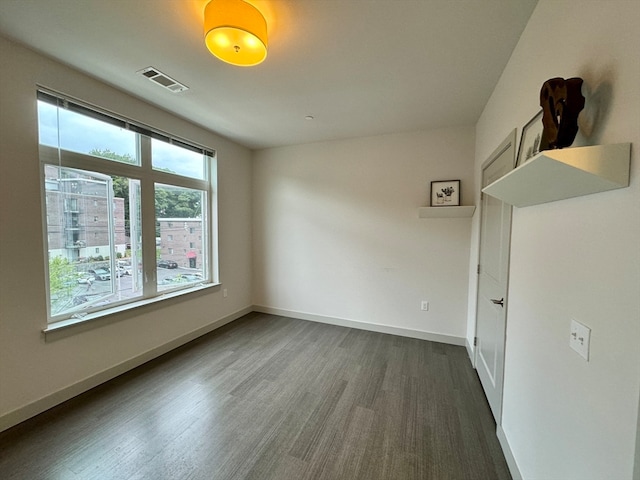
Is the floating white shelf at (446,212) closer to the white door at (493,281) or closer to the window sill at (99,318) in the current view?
the white door at (493,281)

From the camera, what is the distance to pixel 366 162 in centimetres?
363

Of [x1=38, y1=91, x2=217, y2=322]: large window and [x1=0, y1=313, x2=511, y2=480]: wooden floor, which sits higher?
[x1=38, y1=91, x2=217, y2=322]: large window

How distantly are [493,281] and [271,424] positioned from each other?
209cm

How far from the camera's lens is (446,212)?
3109mm

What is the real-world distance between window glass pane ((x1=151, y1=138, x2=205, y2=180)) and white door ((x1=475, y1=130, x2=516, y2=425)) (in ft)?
11.0

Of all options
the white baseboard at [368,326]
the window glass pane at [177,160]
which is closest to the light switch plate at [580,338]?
the white baseboard at [368,326]

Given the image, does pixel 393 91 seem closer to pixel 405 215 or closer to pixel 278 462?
pixel 405 215

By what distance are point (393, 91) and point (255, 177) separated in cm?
265

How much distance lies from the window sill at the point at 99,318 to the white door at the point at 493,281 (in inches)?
127

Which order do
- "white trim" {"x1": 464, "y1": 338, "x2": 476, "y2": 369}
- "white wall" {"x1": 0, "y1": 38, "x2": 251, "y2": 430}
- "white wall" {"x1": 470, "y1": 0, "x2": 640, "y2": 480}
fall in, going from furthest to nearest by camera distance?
"white trim" {"x1": 464, "y1": 338, "x2": 476, "y2": 369}, "white wall" {"x1": 0, "y1": 38, "x2": 251, "y2": 430}, "white wall" {"x1": 470, "y1": 0, "x2": 640, "y2": 480}

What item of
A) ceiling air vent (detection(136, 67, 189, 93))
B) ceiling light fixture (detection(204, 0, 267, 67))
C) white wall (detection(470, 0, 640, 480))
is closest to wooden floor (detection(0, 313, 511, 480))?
white wall (detection(470, 0, 640, 480))

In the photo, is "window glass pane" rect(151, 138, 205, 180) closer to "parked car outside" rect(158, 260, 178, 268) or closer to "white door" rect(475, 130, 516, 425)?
"parked car outside" rect(158, 260, 178, 268)

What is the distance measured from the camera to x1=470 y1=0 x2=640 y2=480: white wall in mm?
756

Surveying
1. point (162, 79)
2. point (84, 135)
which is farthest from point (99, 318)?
point (162, 79)
